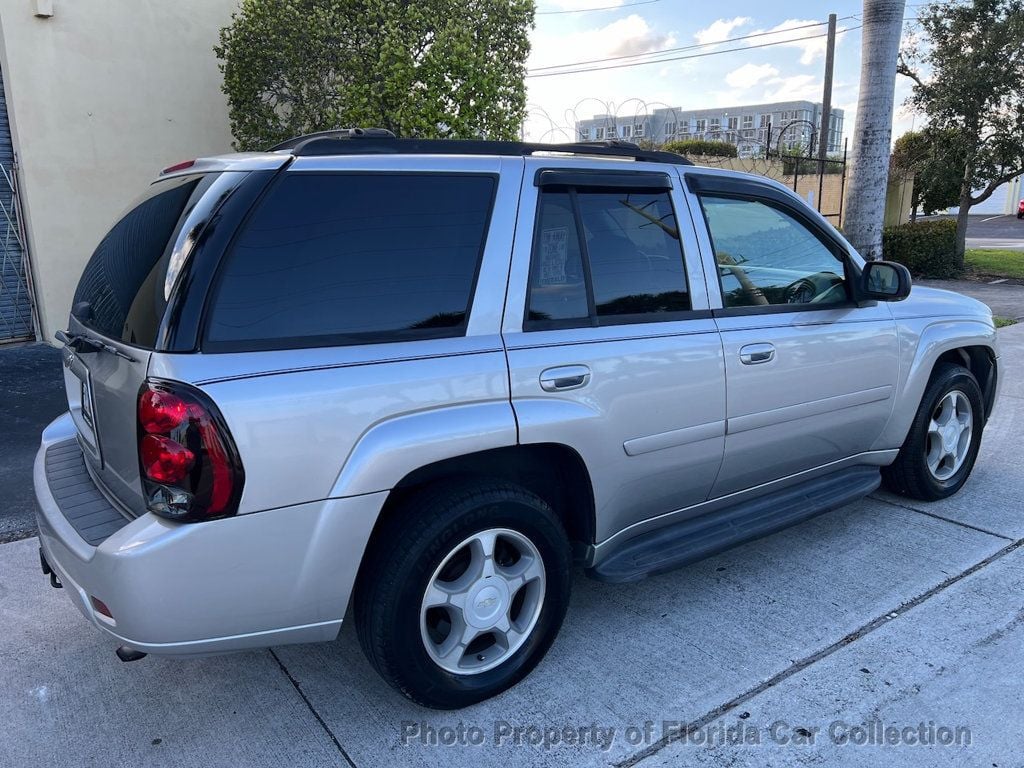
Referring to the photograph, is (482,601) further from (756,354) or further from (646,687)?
(756,354)

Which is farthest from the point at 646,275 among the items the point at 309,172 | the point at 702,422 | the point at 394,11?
the point at 394,11

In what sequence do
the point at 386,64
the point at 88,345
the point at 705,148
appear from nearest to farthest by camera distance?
the point at 88,345 < the point at 386,64 < the point at 705,148

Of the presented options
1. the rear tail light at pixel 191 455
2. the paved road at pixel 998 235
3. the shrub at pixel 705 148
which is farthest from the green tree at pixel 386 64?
the paved road at pixel 998 235

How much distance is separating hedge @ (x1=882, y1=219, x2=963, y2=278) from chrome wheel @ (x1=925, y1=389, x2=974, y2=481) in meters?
10.9

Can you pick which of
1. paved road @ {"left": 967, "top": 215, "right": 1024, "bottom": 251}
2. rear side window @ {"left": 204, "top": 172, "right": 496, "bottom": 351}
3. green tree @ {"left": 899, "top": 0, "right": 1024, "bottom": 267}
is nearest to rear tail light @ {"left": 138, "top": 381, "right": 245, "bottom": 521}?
rear side window @ {"left": 204, "top": 172, "right": 496, "bottom": 351}

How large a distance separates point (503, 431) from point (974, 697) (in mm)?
1925

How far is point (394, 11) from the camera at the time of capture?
751 centimetres

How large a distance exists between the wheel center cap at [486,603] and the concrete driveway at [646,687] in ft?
1.07

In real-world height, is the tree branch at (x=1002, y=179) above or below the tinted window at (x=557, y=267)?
above

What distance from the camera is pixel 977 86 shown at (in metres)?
12.9

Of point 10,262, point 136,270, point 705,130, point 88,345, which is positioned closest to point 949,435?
point 136,270

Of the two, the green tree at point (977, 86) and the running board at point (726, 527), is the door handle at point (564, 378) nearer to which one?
the running board at point (726, 527)

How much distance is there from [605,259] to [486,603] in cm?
136

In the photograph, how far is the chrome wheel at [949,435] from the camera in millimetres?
4414
